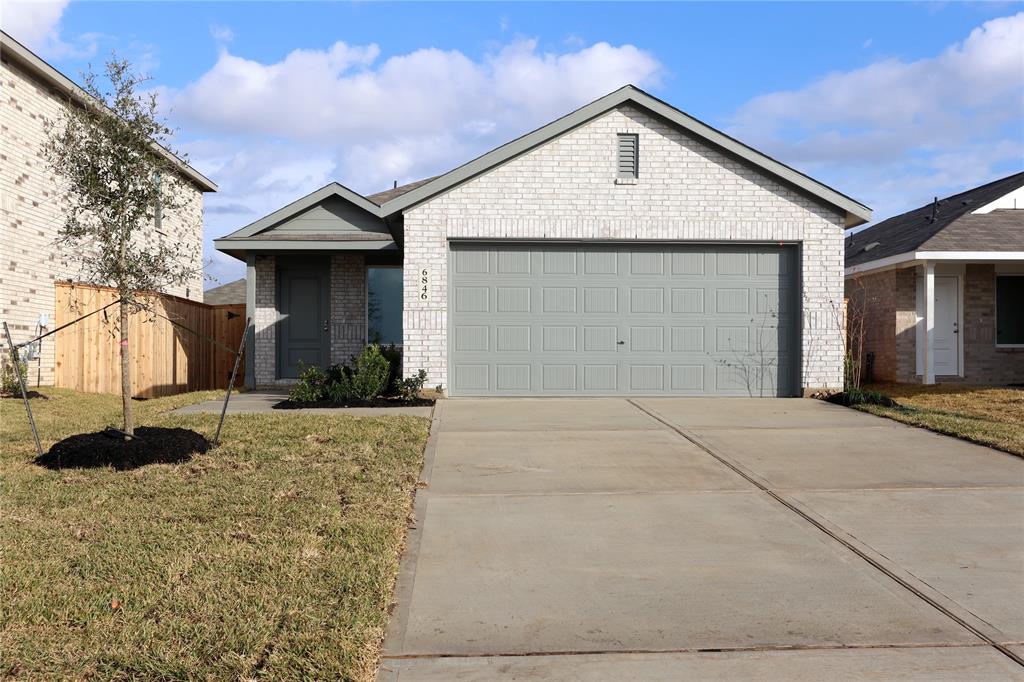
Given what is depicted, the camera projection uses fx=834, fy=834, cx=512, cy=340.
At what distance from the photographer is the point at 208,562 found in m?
5.01

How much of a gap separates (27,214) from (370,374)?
8.03 m

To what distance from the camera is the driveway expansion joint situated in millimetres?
4035

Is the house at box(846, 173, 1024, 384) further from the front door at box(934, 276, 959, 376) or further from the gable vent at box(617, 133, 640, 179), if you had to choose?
the gable vent at box(617, 133, 640, 179)

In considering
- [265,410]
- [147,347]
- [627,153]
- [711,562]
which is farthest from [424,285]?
[711,562]

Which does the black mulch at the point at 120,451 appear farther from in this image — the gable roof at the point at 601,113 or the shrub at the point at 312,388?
the gable roof at the point at 601,113

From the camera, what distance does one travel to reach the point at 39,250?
53.8 feet

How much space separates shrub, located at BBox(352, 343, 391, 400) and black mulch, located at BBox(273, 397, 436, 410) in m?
0.20

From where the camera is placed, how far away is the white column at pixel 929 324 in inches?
651

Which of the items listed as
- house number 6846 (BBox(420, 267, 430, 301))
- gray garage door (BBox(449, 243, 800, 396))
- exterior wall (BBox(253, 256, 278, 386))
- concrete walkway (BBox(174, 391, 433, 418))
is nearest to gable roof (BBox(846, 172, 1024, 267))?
gray garage door (BBox(449, 243, 800, 396))

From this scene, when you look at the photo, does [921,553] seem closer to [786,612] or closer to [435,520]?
[786,612]

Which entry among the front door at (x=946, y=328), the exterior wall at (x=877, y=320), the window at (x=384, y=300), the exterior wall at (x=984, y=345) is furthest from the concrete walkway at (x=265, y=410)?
the exterior wall at (x=984, y=345)

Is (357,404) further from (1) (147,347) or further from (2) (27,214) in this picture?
(2) (27,214)

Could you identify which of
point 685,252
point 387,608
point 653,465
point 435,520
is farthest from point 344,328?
point 387,608

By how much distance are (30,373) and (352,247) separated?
6386 millimetres
